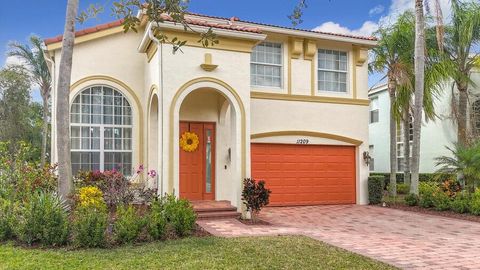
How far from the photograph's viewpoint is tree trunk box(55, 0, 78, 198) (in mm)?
9266

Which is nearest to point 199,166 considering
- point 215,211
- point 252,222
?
point 215,211

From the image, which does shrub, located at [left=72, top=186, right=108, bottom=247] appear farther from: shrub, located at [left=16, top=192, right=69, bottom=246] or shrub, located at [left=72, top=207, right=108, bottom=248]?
shrub, located at [left=16, top=192, right=69, bottom=246]

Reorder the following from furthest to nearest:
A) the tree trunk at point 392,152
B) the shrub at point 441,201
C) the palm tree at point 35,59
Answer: the palm tree at point 35,59
the tree trunk at point 392,152
the shrub at point 441,201

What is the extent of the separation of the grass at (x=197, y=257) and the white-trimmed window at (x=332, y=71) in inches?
338

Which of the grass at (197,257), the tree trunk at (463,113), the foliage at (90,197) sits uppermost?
the tree trunk at (463,113)

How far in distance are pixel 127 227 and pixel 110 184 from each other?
3.58 metres

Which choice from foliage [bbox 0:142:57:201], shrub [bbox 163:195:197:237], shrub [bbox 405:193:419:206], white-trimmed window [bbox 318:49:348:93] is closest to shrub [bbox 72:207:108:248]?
shrub [bbox 163:195:197:237]

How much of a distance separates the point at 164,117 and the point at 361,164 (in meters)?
8.23

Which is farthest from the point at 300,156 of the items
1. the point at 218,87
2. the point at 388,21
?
the point at 388,21

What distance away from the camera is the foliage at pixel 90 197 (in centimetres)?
982

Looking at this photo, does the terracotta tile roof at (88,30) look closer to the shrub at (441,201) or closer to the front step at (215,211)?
the front step at (215,211)

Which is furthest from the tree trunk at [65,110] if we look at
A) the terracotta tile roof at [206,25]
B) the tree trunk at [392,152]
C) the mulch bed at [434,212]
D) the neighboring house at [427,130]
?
the neighboring house at [427,130]

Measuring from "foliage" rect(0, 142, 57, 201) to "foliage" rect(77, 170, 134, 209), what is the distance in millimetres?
1325

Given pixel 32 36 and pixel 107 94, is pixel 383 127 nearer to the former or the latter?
pixel 107 94
